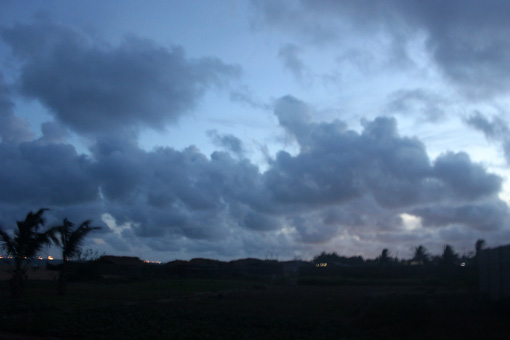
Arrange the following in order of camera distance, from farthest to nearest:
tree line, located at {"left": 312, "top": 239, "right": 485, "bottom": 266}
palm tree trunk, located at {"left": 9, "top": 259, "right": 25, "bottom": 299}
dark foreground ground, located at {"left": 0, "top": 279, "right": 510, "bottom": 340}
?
tree line, located at {"left": 312, "top": 239, "right": 485, "bottom": 266} → palm tree trunk, located at {"left": 9, "top": 259, "right": 25, "bottom": 299} → dark foreground ground, located at {"left": 0, "top": 279, "right": 510, "bottom": 340}

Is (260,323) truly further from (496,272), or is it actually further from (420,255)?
(420,255)

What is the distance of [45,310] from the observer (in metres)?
16.3

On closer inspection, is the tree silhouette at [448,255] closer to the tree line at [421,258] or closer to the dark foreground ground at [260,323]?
the tree line at [421,258]

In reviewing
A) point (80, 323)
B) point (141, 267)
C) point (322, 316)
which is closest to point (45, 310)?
point (80, 323)

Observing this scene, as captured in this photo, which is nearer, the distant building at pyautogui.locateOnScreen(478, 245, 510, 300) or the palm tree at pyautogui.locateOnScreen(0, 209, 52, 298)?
the distant building at pyautogui.locateOnScreen(478, 245, 510, 300)

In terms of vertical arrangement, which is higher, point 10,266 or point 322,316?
point 10,266

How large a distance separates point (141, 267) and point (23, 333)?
1602 inches

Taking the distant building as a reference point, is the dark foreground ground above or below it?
below

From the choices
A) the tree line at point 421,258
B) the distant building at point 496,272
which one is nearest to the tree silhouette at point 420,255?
the tree line at point 421,258

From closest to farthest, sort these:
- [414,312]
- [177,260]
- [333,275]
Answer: [414,312]
[333,275]
[177,260]

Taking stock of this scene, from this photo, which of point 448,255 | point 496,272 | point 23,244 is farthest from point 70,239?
point 448,255

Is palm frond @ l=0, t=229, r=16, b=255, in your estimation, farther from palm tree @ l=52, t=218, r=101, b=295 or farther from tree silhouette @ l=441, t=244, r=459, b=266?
tree silhouette @ l=441, t=244, r=459, b=266

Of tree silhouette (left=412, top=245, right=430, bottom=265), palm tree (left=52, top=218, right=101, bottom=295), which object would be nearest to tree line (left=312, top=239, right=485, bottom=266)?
tree silhouette (left=412, top=245, right=430, bottom=265)

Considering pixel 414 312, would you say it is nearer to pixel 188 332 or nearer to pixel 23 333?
pixel 188 332
